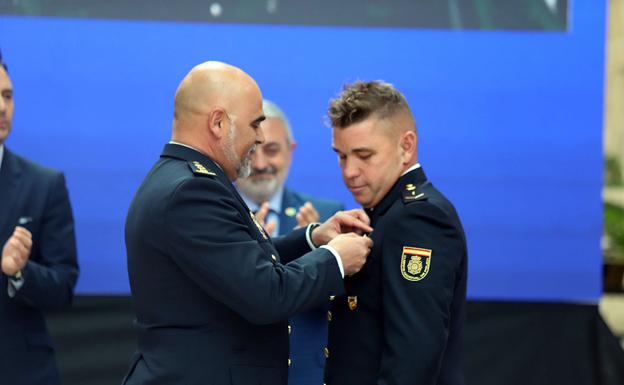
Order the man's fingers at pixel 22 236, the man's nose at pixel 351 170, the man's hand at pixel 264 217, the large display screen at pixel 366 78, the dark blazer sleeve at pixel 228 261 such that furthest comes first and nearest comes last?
the large display screen at pixel 366 78, the man's hand at pixel 264 217, the man's fingers at pixel 22 236, the man's nose at pixel 351 170, the dark blazer sleeve at pixel 228 261

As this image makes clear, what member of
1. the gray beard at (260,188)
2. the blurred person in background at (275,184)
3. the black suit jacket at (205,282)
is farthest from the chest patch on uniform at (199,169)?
the gray beard at (260,188)

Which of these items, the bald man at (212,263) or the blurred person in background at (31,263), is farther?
the blurred person in background at (31,263)

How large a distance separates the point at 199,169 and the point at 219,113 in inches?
6.4

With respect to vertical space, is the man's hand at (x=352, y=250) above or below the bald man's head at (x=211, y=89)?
below

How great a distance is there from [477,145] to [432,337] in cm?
213

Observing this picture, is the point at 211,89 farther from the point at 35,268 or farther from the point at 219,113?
the point at 35,268

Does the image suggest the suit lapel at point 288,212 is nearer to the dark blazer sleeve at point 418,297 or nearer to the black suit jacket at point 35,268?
the black suit jacket at point 35,268

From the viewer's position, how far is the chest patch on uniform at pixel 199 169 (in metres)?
2.17

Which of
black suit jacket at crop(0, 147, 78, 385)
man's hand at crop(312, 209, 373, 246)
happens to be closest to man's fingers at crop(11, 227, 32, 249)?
black suit jacket at crop(0, 147, 78, 385)

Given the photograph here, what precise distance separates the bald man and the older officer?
12 cm

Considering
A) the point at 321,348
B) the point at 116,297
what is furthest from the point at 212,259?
the point at 116,297

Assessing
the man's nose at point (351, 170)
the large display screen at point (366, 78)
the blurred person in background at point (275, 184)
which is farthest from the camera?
the large display screen at point (366, 78)

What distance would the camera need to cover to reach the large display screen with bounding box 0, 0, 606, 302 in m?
4.09

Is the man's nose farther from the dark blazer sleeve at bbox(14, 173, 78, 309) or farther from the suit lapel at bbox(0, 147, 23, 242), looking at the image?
the suit lapel at bbox(0, 147, 23, 242)
